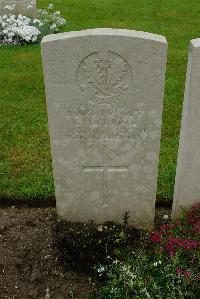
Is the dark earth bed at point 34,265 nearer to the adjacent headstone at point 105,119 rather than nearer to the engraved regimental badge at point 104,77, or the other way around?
the adjacent headstone at point 105,119

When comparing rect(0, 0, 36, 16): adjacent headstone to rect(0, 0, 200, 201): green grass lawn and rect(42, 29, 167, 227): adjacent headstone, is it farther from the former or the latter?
rect(42, 29, 167, 227): adjacent headstone

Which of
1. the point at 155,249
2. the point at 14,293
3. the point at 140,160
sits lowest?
the point at 14,293

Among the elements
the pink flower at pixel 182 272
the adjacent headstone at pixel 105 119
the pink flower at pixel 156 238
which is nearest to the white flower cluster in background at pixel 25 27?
the adjacent headstone at pixel 105 119

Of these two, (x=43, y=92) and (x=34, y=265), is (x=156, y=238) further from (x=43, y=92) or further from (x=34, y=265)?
(x=43, y=92)

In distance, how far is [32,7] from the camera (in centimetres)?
1089

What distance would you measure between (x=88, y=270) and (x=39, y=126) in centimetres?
306

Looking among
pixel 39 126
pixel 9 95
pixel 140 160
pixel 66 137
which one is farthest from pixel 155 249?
pixel 9 95

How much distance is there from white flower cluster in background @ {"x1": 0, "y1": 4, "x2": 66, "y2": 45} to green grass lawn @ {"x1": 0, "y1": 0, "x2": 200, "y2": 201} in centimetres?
25

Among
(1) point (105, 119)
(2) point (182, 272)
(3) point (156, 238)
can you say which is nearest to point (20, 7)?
(1) point (105, 119)

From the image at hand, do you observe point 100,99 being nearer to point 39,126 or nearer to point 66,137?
point 66,137

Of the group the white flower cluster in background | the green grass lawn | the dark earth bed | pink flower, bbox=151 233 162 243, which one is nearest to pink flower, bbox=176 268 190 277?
pink flower, bbox=151 233 162 243

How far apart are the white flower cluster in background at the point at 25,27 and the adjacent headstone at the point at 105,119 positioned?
6.07 meters

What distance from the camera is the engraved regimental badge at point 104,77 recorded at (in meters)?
4.04

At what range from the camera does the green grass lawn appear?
589 cm
